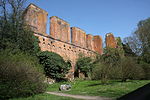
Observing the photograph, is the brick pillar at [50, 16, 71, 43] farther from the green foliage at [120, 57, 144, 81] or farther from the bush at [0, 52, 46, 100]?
the bush at [0, 52, 46, 100]

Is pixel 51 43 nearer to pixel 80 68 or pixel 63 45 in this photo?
pixel 63 45

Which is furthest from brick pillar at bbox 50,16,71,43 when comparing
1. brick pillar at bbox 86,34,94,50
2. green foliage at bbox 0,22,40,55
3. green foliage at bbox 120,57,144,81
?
green foliage at bbox 120,57,144,81

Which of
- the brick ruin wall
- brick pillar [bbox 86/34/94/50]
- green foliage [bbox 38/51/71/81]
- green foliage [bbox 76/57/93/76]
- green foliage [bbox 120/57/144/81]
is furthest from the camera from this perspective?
brick pillar [bbox 86/34/94/50]

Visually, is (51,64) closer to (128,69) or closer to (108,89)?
(128,69)

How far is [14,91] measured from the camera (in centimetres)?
818

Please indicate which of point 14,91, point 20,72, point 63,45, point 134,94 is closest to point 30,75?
point 20,72

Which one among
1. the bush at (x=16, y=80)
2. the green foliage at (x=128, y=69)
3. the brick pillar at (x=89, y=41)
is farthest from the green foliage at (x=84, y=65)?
the bush at (x=16, y=80)

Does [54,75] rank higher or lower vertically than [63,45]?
lower

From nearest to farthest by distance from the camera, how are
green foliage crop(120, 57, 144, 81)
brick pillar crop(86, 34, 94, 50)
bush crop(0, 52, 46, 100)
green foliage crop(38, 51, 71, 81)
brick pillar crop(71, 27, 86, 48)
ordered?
1. bush crop(0, 52, 46, 100)
2. green foliage crop(120, 57, 144, 81)
3. green foliage crop(38, 51, 71, 81)
4. brick pillar crop(71, 27, 86, 48)
5. brick pillar crop(86, 34, 94, 50)

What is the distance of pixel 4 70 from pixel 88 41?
1047 inches

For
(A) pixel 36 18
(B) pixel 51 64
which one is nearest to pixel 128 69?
(B) pixel 51 64

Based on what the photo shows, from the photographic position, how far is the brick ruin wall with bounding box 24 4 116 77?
22.2m

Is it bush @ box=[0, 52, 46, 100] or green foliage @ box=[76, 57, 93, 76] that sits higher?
green foliage @ box=[76, 57, 93, 76]

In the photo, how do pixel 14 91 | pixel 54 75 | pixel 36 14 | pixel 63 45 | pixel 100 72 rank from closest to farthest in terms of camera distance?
pixel 14 91, pixel 100 72, pixel 54 75, pixel 36 14, pixel 63 45
